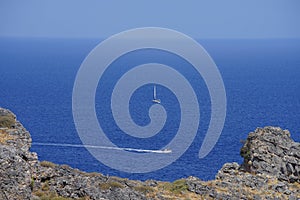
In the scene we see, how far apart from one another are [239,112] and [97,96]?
39601 mm

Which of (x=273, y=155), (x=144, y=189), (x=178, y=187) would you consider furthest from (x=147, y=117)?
(x=144, y=189)

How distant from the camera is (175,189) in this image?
31.0 m

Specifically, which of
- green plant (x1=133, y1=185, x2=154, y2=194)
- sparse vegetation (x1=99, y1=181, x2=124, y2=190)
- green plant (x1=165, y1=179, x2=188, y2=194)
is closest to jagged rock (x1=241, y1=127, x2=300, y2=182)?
green plant (x1=165, y1=179, x2=188, y2=194)

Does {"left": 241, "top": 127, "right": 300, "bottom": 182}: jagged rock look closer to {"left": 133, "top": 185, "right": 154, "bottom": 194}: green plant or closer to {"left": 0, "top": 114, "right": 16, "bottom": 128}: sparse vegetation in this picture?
{"left": 133, "top": 185, "right": 154, "bottom": 194}: green plant

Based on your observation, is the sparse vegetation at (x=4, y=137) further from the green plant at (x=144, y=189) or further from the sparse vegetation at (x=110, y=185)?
the green plant at (x=144, y=189)

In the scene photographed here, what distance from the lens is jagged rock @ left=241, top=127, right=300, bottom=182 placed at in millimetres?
33969

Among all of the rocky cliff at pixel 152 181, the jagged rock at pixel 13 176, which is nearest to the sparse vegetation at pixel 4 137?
the rocky cliff at pixel 152 181

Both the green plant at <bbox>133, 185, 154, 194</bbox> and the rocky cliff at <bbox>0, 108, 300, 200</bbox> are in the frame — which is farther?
the green plant at <bbox>133, 185, 154, 194</bbox>

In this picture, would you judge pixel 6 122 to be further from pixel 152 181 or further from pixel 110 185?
pixel 152 181

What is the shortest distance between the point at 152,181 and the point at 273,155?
763 centimetres

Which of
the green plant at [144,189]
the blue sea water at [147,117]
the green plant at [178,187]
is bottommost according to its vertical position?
the green plant at [144,189]

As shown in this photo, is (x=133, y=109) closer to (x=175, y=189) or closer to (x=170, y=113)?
(x=170, y=113)

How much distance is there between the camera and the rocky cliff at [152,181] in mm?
25922

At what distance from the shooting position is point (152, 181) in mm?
32125
